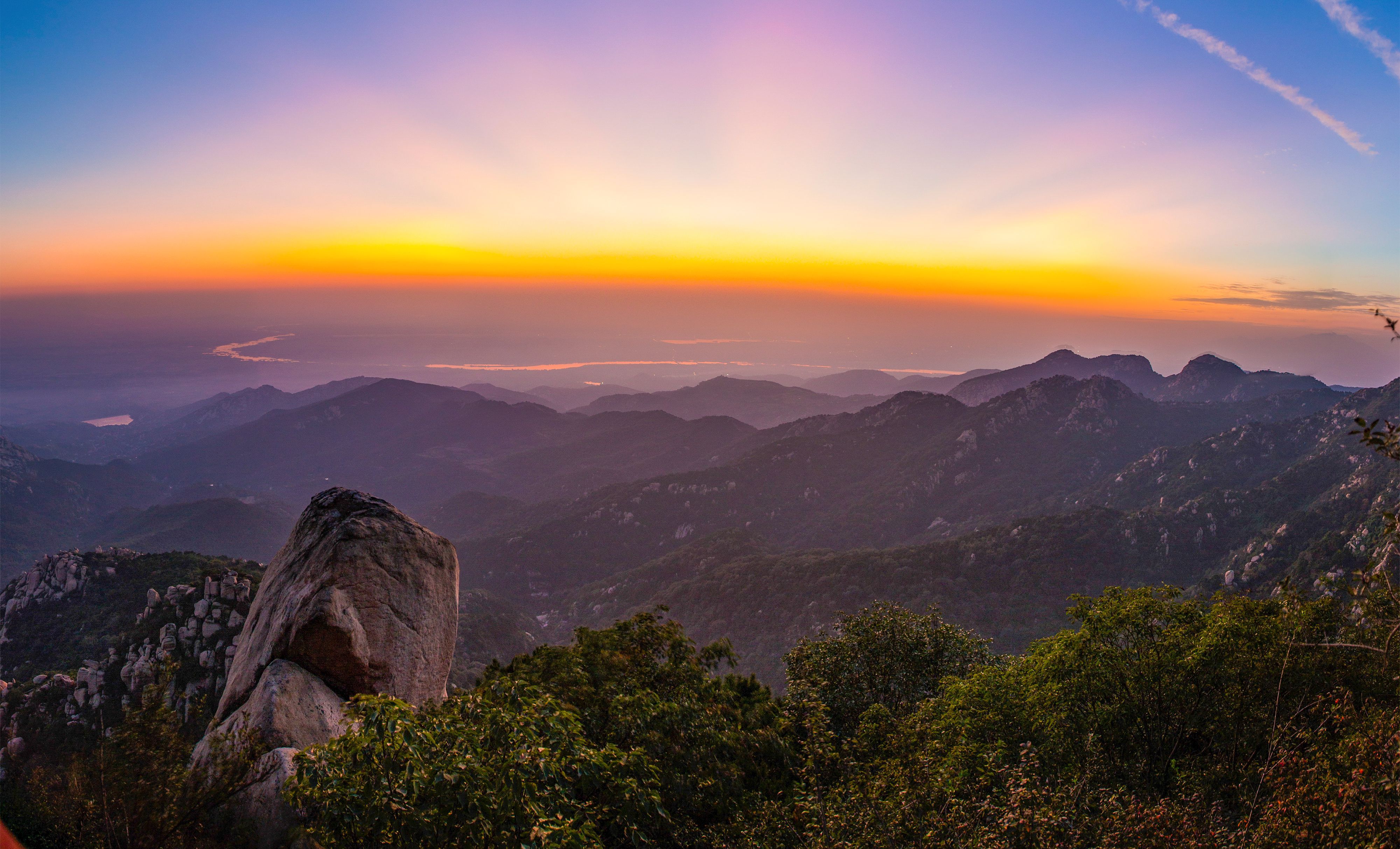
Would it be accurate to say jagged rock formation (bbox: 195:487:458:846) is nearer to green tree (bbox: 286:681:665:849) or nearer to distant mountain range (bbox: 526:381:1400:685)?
green tree (bbox: 286:681:665:849)

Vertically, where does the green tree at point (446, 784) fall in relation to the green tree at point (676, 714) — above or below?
above

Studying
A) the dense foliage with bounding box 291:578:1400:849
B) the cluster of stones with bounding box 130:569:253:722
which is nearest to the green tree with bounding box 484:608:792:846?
the dense foliage with bounding box 291:578:1400:849

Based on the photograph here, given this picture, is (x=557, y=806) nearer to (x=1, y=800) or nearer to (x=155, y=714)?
(x=155, y=714)

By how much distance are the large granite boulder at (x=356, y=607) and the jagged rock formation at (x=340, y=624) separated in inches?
1.8

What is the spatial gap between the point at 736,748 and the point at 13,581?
585 ft

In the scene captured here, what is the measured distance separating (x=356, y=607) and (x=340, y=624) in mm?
1402

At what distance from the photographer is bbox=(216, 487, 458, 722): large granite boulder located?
23.6m

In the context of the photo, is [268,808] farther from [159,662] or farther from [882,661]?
[159,662]

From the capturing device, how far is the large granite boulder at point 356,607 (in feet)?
77.4

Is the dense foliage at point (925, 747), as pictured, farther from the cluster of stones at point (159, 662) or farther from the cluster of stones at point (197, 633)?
the cluster of stones at point (197, 633)

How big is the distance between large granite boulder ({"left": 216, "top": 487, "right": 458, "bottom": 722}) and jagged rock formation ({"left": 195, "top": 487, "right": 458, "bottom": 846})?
1.8 inches

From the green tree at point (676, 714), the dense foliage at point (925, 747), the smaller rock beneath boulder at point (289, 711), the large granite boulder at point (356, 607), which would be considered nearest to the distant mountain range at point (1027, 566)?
the green tree at point (676, 714)

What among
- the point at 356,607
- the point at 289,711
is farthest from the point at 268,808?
the point at 356,607

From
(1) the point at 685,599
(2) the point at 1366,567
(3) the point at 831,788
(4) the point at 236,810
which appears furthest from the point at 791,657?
(1) the point at 685,599
